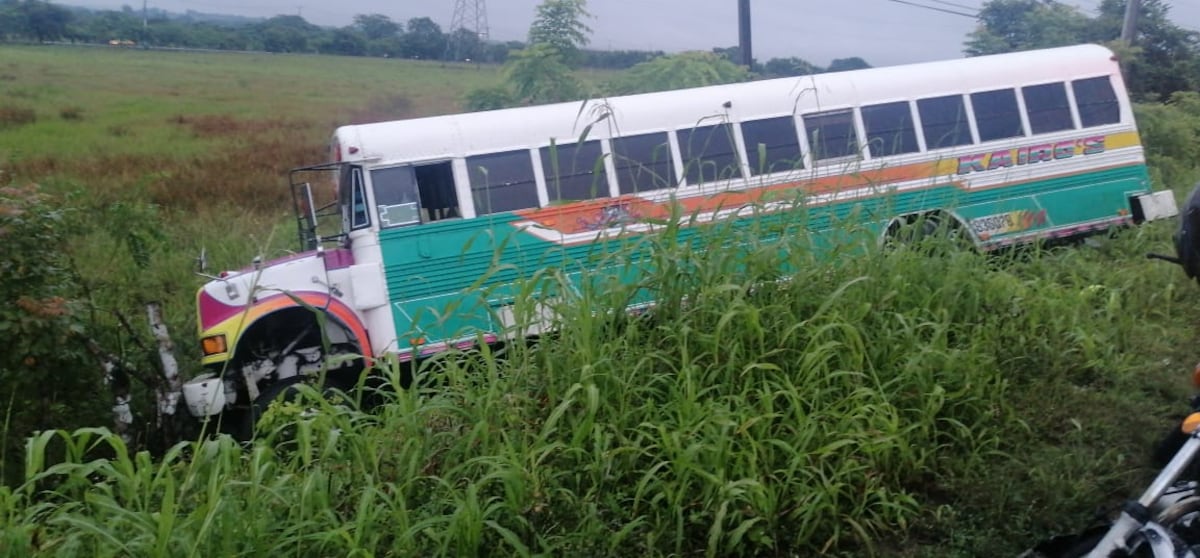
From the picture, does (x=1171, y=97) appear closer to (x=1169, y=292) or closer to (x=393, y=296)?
(x=1169, y=292)

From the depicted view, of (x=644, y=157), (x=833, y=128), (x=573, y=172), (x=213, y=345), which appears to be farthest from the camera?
(x=833, y=128)

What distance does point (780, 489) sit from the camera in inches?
118

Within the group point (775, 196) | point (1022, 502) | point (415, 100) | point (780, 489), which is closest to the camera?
point (780, 489)

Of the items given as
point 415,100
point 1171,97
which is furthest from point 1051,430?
point 1171,97

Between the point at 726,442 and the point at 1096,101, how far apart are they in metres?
7.86

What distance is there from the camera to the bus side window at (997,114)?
28.4 feet

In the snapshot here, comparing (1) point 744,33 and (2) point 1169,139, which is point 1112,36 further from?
(1) point 744,33

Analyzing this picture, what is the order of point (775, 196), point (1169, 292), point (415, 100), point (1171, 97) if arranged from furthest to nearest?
point (1171, 97)
point (415, 100)
point (1169, 292)
point (775, 196)

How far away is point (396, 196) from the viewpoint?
7.27 meters

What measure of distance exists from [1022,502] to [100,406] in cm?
614

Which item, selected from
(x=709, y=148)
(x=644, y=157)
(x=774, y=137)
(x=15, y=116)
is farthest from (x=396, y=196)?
(x=15, y=116)

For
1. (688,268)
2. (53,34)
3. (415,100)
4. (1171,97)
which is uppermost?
(53,34)

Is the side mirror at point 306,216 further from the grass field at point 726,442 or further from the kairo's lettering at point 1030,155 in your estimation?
the kairo's lettering at point 1030,155

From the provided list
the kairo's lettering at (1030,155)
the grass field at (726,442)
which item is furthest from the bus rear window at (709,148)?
the grass field at (726,442)
